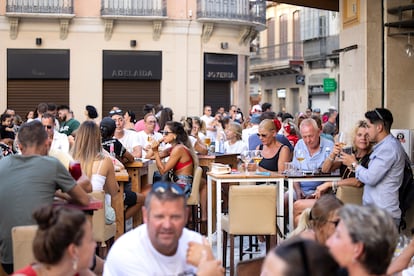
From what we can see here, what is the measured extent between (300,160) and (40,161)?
165 inches

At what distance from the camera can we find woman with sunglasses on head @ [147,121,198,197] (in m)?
10.4

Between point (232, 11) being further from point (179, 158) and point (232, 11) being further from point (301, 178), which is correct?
point (301, 178)

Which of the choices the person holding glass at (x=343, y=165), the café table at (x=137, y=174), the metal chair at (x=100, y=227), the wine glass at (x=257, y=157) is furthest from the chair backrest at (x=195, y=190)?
the metal chair at (x=100, y=227)

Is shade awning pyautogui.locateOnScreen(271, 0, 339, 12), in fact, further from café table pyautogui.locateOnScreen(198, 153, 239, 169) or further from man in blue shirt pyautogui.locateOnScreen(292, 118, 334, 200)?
man in blue shirt pyautogui.locateOnScreen(292, 118, 334, 200)

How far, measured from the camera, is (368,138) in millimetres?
8070

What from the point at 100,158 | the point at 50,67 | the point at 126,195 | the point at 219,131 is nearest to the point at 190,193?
the point at 126,195

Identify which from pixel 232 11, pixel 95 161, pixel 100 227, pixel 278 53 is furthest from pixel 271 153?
pixel 278 53

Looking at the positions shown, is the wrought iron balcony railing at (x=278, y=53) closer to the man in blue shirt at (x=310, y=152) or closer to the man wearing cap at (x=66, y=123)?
the man wearing cap at (x=66, y=123)

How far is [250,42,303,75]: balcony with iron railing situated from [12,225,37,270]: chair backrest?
118 feet

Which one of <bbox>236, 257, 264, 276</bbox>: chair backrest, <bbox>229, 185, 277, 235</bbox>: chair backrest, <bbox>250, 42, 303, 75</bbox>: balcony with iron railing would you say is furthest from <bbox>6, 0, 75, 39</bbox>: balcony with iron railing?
<bbox>236, 257, 264, 276</bbox>: chair backrest

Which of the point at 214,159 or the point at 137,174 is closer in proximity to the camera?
the point at 137,174

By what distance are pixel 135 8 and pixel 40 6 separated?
10.2 feet

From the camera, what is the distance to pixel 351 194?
8.29 meters

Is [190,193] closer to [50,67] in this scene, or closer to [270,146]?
[270,146]
